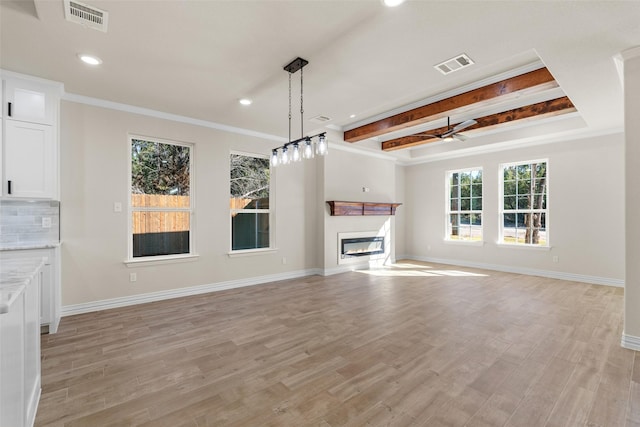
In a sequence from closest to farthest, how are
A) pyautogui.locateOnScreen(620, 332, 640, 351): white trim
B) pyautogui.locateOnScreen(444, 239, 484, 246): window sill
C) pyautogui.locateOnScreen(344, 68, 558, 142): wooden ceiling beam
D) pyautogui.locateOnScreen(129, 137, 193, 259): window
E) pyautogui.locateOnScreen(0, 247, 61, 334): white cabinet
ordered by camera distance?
pyautogui.locateOnScreen(620, 332, 640, 351): white trim < pyautogui.locateOnScreen(0, 247, 61, 334): white cabinet < pyautogui.locateOnScreen(344, 68, 558, 142): wooden ceiling beam < pyautogui.locateOnScreen(129, 137, 193, 259): window < pyautogui.locateOnScreen(444, 239, 484, 246): window sill

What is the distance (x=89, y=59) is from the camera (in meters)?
2.84

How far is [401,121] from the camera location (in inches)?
193

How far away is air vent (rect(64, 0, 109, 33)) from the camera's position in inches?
83.1

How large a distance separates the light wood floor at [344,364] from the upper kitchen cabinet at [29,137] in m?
1.61

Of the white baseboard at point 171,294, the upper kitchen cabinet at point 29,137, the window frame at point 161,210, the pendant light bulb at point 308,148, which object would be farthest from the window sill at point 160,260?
the pendant light bulb at point 308,148

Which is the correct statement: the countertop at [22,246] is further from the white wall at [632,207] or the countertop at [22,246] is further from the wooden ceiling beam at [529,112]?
the white wall at [632,207]

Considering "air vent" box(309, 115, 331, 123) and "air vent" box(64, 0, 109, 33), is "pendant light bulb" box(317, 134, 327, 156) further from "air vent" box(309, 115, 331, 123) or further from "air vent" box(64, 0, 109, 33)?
"air vent" box(64, 0, 109, 33)

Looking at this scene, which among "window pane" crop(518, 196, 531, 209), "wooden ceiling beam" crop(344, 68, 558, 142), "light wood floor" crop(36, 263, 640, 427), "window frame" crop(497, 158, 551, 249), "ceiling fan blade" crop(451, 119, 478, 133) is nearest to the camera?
"light wood floor" crop(36, 263, 640, 427)

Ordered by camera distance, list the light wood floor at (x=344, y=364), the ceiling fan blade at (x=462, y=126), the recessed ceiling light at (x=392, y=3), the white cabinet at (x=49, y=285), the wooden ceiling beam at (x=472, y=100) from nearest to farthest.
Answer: the light wood floor at (x=344, y=364), the recessed ceiling light at (x=392, y=3), the white cabinet at (x=49, y=285), the wooden ceiling beam at (x=472, y=100), the ceiling fan blade at (x=462, y=126)

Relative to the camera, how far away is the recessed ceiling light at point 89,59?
9.12ft

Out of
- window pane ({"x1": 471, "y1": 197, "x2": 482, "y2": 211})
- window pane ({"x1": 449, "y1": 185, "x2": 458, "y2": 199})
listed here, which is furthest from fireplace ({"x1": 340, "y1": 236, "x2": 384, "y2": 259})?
window pane ({"x1": 471, "y1": 197, "x2": 482, "y2": 211})

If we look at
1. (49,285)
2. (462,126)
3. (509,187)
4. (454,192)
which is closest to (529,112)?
(462,126)

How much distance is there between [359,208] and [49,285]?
17.1 feet

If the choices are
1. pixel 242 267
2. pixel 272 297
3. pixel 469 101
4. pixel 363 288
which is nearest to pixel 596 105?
pixel 469 101
